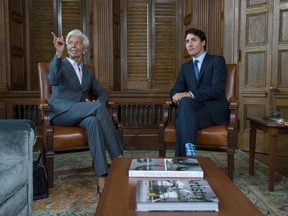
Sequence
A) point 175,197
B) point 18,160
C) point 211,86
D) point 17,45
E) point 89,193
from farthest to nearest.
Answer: point 17,45 < point 211,86 < point 89,193 < point 18,160 < point 175,197

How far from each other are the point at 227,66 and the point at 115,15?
2.02 metres

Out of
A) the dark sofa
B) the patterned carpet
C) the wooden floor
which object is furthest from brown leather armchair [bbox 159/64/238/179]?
the dark sofa

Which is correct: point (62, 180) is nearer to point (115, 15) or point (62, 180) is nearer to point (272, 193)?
point (272, 193)

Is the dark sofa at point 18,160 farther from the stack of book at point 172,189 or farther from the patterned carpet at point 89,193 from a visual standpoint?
the stack of book at point 172,189

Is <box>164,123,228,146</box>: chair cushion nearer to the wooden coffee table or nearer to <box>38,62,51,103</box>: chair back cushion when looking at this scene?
the wooden coffee table

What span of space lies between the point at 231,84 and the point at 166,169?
5.50ft

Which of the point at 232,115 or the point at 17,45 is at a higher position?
the point at 17,45

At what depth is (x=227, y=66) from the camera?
2969 mm

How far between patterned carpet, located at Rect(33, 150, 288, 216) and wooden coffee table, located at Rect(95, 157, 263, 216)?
73 centimetres

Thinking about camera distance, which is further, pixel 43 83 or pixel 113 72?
pixel 113 72

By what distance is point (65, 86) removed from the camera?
274 cm

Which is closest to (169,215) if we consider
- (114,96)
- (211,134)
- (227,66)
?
(211,134)

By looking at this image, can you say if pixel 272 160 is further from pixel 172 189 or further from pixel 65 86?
pixel 65 86

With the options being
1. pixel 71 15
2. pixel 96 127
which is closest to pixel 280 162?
pixel 96 127
